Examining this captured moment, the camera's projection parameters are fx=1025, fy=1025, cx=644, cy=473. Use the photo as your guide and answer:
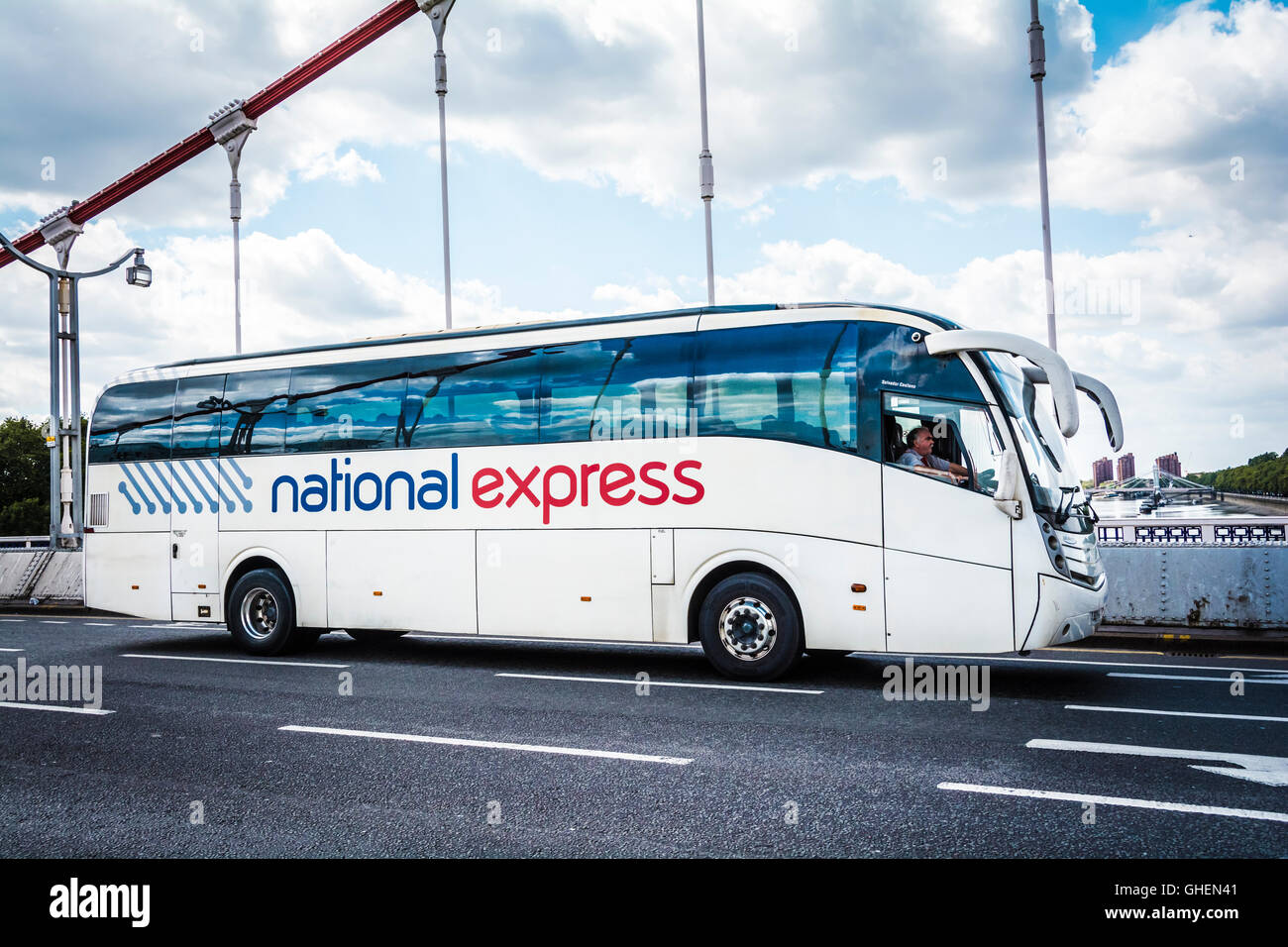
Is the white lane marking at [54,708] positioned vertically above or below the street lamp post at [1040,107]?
below

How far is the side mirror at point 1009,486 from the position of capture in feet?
27.1

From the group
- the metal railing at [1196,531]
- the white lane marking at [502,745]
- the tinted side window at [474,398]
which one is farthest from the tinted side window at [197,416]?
the metal railing at [1196,531]

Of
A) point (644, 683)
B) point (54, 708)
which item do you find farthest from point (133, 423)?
point (644, 683)

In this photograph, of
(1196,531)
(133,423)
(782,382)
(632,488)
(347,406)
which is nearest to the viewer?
(782,382)

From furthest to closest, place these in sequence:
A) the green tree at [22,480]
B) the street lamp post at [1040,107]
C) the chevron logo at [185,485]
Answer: the green tree at [22,480]
the street lamp post at [1040,107]
the chevron logo at [185,485]

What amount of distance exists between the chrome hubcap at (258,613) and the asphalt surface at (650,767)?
5.53 feet

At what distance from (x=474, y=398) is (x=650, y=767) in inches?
217

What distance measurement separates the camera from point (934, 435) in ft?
28.3

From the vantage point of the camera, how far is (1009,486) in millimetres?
8242

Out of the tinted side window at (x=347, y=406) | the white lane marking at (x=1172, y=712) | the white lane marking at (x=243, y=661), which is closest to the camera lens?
the white lane marking at (x=1172, y=712)

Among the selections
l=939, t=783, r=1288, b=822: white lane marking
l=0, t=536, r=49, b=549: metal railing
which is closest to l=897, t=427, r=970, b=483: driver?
l=939, t=783, r=1288, b=822: white lane marking

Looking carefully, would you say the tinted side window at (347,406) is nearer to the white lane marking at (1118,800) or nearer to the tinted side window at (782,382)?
the tinted side window at (782,382)

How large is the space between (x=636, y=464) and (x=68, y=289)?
2277cm

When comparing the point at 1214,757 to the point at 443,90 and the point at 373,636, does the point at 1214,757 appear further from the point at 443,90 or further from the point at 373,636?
the point at 443,90
